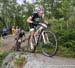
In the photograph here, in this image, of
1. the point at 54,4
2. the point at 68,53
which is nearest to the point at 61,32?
the point at 68,53

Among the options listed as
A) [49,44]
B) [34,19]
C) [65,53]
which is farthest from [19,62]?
[65,53]

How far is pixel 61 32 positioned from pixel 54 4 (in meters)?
14.2

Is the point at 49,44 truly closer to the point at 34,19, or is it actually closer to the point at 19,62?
the point at 34,19

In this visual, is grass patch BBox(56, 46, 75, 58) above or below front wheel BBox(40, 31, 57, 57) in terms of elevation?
below

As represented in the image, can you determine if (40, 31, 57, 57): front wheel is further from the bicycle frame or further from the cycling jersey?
the cycling jersey

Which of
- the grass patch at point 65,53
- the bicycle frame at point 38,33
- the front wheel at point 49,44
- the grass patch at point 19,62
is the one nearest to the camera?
the grass patch at point 19,62

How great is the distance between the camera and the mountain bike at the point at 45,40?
984 cm

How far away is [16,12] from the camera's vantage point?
155 ft

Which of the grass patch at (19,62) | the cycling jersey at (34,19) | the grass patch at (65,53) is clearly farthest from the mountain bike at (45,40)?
the grass patch at (65,53)

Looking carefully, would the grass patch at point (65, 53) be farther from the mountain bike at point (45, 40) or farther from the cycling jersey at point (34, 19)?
the cycling jersey at point (34, 19)

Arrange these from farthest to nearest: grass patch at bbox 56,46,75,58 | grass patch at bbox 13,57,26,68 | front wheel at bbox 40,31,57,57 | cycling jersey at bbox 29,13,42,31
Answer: grass patch at bbox 56,46,75,58 < cycling jersey at bbox 29,13,42,31 < front wheel at bbox 40,31,57,57 < grass patch at bbox 13,57,26,68

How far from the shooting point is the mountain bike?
32.3 feet

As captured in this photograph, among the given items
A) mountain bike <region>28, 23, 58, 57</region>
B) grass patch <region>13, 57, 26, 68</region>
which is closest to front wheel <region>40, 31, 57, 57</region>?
mountain bike <region>28, 23, 58, 57</region>

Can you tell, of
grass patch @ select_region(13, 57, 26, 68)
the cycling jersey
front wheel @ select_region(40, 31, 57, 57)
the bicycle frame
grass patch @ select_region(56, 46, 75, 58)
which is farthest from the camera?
grass patch @ select_region(56, 46, 75, 58)
